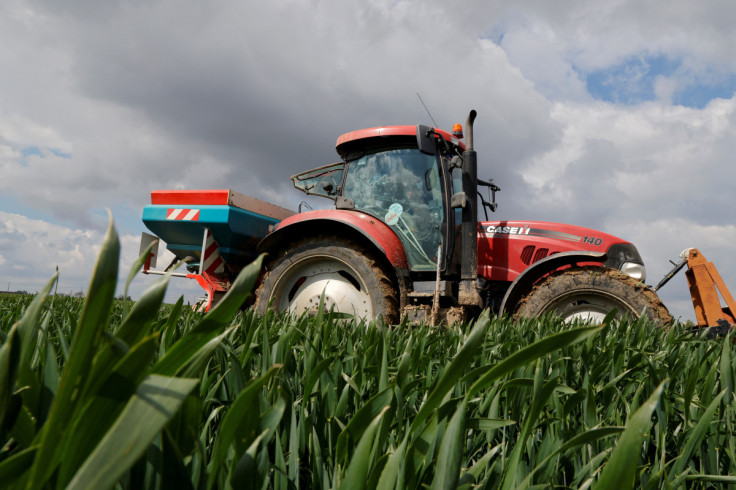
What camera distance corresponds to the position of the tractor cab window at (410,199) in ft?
13.3

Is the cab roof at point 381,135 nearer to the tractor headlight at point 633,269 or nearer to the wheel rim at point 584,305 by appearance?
the wheel rim at point 584,305

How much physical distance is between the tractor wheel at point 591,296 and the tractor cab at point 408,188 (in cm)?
81

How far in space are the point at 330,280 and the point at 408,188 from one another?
1.09 metres

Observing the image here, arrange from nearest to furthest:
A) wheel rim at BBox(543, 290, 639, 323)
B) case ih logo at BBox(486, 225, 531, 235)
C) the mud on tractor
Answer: wheel rim at BBox(543, 290, 639, 323) → the mud on tractor → case ih logo at BBox(486, 225, 531, 235)

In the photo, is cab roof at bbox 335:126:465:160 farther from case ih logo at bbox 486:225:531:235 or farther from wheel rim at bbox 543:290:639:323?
wheel rim at bbox 543:290:639:323

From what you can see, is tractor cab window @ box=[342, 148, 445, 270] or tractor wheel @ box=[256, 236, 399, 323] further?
tractor cab window @ box=[342, 148, 445, 270]

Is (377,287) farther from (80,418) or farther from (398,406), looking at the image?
(80,418)

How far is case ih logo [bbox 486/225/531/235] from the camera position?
4.20 m

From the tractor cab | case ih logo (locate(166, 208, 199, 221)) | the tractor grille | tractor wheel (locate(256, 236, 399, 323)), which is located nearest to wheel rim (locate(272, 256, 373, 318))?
tractor wheel (locate(256, 236, 399, 323))

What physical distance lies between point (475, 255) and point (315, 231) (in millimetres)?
1434

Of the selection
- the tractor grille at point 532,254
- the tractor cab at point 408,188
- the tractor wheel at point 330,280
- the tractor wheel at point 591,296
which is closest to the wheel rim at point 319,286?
the tractor wheel at point 330,280

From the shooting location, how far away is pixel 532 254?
4109 mm

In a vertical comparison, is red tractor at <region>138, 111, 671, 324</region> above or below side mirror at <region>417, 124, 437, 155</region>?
below

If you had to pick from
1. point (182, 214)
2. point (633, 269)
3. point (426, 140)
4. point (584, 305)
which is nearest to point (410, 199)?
point (426, 140)
